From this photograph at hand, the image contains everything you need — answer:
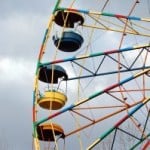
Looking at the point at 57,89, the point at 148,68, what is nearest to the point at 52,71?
the point at 57,89

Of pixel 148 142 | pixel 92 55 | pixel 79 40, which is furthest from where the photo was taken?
pixel 79 40

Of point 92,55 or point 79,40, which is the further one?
point 79,40

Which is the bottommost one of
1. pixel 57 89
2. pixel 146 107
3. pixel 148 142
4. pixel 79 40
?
pixel 148 142

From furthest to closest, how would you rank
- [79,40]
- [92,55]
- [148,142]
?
1. [79,40]
2. [92,55]
3. [148,142]

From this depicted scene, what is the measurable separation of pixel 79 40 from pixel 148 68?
346cm

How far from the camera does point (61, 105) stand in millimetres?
22672

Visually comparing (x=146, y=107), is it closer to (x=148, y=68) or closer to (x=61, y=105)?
(x=148, y=68)

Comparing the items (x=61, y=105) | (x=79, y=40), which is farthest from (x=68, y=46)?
(x=61, y=105)

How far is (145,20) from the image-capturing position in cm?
2156

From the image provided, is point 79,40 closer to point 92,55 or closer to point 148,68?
point 92,55

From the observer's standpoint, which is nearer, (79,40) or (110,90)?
(110,90)

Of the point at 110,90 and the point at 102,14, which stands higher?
the point at 102,14

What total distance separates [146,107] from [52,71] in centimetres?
365

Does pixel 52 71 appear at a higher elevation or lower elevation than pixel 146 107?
higher
